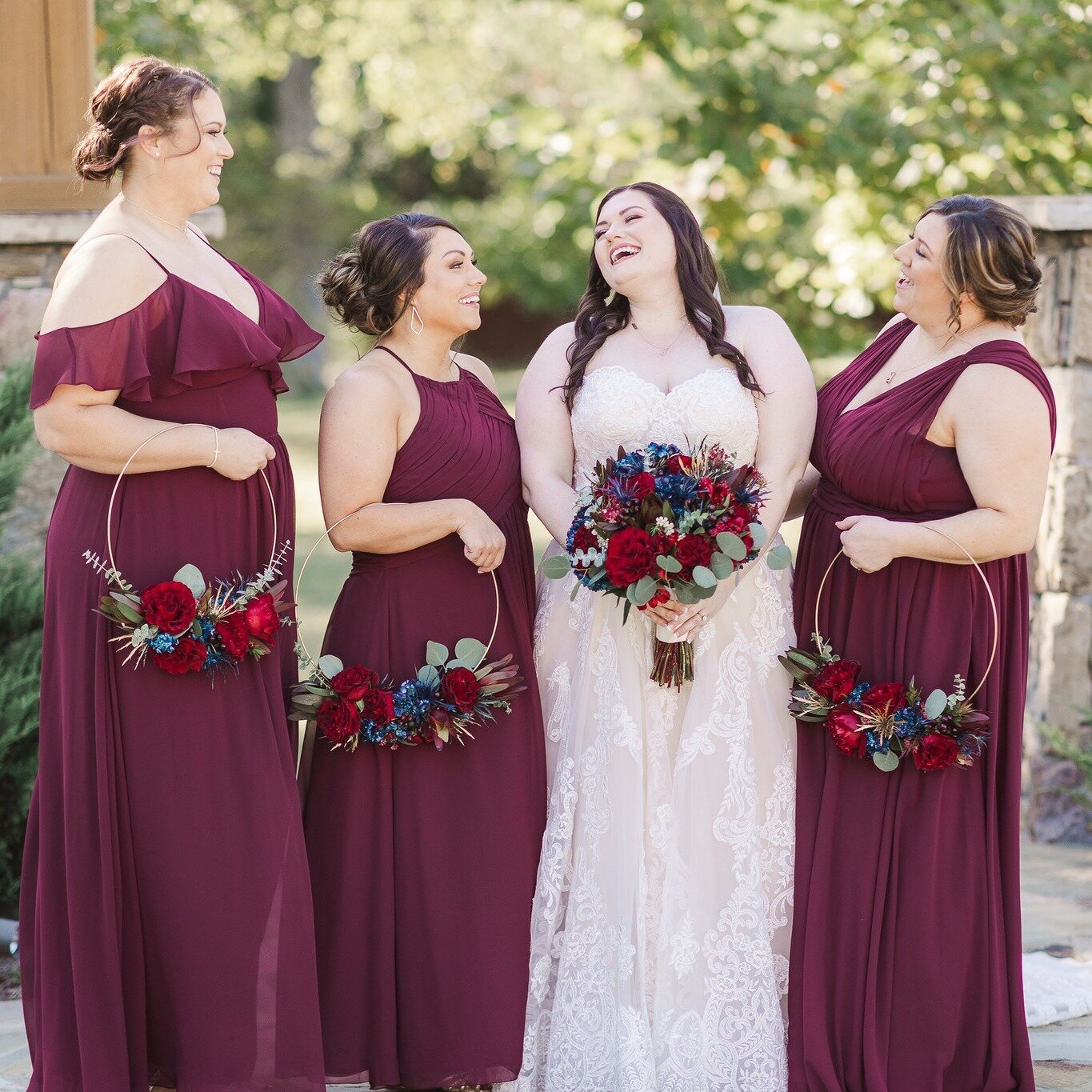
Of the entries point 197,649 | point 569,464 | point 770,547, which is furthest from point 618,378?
point 197,649

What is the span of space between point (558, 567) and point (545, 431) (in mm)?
451

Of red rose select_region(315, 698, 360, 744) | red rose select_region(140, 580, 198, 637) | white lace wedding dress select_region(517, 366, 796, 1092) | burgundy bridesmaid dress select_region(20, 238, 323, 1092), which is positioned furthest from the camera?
white lace wedding dress select_region(517, 366, 796, 1092)

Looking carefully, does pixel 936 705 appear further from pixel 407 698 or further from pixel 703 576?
pixel 407 698

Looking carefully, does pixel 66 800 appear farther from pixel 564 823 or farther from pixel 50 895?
pixel 564 823

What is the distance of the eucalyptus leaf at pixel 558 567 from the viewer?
382 centimetres

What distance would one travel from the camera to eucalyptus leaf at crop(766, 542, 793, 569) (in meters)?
3.69

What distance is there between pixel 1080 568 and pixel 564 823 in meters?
2.86

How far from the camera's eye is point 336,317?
4113 mm

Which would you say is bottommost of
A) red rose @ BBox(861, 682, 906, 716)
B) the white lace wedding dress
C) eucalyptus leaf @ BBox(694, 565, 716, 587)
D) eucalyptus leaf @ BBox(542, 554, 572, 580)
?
the white lace wedding dress

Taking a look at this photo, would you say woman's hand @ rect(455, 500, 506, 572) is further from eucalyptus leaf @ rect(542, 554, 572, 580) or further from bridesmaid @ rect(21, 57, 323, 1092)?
bridesmaid @ rect(21, 57, 323, 1092)

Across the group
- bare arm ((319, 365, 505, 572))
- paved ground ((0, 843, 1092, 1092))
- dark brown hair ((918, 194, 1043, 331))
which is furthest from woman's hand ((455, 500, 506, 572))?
paved ground ((0, 843, 1092, 1092))

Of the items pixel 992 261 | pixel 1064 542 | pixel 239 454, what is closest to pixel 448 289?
pixel 239 454

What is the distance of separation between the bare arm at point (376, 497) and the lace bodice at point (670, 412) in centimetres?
41

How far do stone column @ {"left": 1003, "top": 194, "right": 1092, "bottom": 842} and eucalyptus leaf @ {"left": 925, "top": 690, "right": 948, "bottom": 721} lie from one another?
2.27 meters
